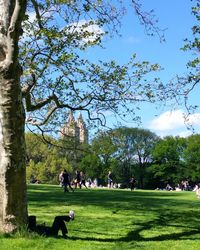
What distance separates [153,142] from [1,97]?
11619 cm

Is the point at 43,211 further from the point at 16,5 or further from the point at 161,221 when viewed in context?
the point at 16,5

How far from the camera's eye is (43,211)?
68.5ft

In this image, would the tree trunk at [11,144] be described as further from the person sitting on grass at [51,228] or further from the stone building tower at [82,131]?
the stone building tower at [82,131]

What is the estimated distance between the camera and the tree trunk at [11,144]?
517 inches

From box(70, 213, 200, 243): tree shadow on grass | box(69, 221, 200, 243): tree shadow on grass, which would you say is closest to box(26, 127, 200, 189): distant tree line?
box(70, 213, 200, 243): tree shadow on grass

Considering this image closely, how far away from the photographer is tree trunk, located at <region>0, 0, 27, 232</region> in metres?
13.1

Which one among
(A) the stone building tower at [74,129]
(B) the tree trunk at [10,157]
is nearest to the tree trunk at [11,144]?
(B) the tree trunk at [10,157]

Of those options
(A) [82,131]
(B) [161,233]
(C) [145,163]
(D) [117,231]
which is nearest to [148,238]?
(B) [161,233]

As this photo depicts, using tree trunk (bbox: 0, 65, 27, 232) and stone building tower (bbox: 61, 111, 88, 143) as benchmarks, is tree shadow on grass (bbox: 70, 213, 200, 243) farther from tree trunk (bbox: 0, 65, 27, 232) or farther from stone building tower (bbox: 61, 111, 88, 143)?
stone building tower (bbox: 61, 111, 88, 143)

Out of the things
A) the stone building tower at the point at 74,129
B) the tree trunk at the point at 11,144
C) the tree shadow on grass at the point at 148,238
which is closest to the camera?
the tree trunk at the point at 11,144

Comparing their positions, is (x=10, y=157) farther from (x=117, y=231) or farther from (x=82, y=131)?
(x=82, y=131)

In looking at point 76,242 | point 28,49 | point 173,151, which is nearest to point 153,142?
point 173,151

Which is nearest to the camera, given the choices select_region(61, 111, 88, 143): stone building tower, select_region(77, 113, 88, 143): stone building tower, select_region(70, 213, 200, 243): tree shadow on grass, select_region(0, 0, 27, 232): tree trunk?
select_region(0, 0, 27, 232): tree trunk

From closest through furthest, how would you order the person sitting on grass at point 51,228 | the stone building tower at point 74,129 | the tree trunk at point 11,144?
the tree trunk at point 11,144, the person sitting on grass at point 51,228, the stone building tower at point 74,129
